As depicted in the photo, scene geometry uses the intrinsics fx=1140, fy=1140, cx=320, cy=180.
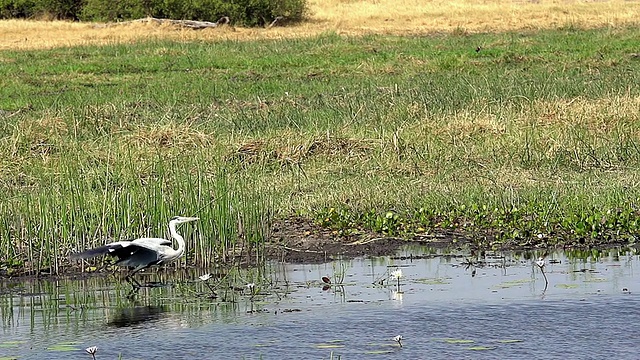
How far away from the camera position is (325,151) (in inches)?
537

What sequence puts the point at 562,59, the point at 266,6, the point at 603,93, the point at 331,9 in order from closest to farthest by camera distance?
the point at 603,93, the point at 562,59, the point at 266,6, the point at 331,9

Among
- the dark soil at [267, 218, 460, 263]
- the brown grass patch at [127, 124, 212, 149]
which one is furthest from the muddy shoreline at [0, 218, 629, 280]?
the brown grass patch at [127, 124, 212, 149]

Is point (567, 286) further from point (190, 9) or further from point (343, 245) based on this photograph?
point (190, 9)

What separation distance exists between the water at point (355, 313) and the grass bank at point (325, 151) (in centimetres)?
54

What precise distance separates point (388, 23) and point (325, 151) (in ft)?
86.9

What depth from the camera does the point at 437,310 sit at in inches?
304

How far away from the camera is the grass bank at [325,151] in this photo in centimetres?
970

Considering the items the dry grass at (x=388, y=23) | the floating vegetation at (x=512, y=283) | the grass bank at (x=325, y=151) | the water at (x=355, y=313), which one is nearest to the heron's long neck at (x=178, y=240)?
the water at (x=355, y=313)

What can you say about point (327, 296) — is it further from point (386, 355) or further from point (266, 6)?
point (266, 6)

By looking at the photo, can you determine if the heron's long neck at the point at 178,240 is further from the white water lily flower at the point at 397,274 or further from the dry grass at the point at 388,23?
the dry grass at the point at 388,23

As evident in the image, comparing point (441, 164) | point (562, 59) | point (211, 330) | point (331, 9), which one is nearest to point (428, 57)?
point (562, 59)

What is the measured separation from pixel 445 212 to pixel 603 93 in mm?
7672

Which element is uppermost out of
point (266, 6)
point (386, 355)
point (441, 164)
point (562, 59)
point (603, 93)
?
point (266, 6)

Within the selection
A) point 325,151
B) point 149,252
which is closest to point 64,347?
point 149,252
